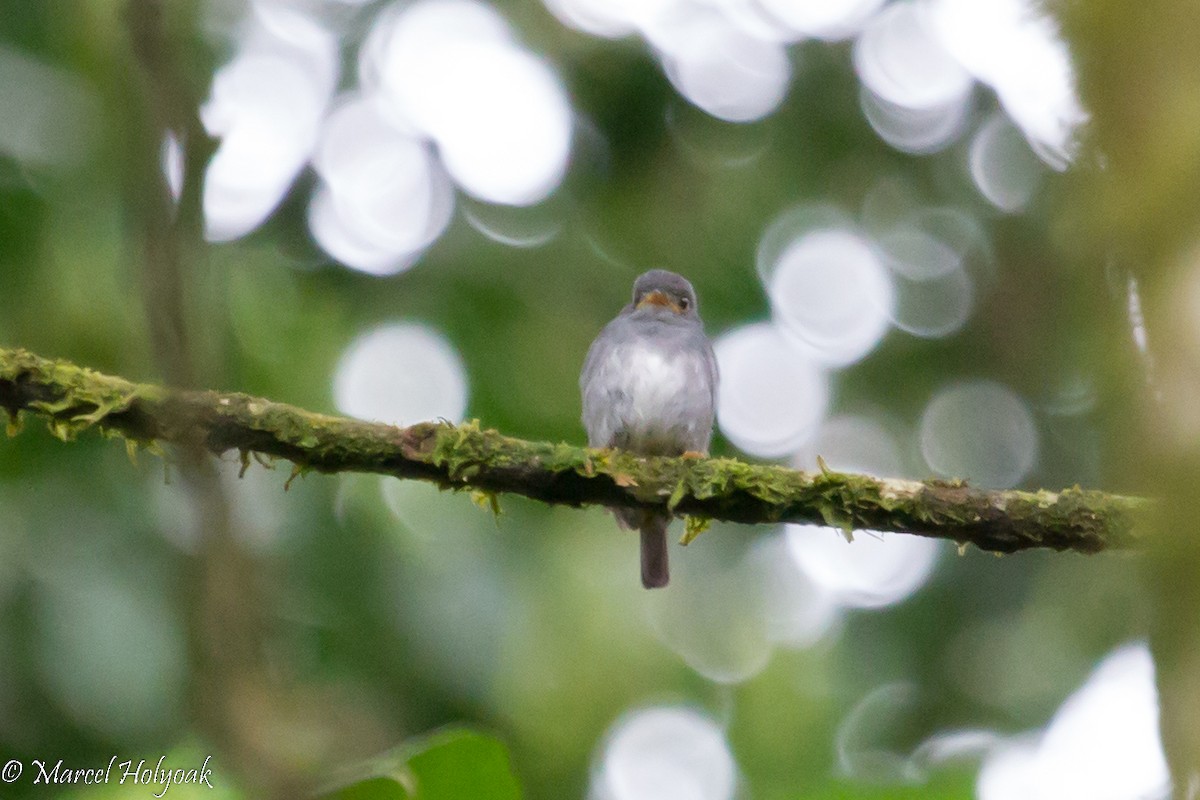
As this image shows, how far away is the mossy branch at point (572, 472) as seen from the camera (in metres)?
3.38

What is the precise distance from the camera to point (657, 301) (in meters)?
5.96

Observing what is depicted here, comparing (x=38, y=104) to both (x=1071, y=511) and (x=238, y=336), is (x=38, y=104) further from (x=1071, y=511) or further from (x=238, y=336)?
(x=1071, y=511)

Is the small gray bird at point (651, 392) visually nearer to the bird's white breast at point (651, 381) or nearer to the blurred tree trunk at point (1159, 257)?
the bird's white breast at point (651, 381)

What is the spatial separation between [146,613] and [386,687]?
1308 mm

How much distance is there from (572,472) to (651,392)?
5.20 feet

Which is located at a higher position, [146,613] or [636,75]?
[636,75]

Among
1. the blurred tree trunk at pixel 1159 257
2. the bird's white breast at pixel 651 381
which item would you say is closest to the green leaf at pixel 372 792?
the blurred tree trunk at pixel 1159 257

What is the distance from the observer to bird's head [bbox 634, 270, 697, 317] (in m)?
5.96

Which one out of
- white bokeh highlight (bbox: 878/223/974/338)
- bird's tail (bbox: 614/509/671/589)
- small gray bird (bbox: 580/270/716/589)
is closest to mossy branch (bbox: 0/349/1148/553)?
small gray bird (bbox: 580/270/716/589)

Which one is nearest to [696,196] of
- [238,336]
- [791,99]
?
[791,99]

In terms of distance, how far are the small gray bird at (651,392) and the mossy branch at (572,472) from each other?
4.04 ft

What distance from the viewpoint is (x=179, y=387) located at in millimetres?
1129

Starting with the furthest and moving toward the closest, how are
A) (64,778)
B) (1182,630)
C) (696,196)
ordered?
(696,196)
(64,778)
(1182,630)

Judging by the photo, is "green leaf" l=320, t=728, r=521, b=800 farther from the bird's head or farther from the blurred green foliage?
the bird's head
